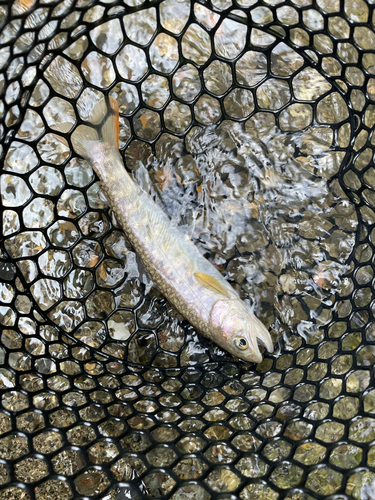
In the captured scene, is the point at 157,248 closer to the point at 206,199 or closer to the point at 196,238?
the point at 196,238

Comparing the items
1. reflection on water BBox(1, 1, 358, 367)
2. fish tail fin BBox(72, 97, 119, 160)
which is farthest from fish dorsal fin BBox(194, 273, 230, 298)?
fish tail fin BBox(72, 97, 119, 160)

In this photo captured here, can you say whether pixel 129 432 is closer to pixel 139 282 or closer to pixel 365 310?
pixel 139 282

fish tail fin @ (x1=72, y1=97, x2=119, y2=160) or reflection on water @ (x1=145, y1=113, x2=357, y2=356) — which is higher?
fish tail fin @ (x1=72, y1=97, x2=119, y2=160)

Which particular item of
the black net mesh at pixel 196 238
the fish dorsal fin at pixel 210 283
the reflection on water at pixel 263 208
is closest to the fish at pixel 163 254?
the fish dorsal fin at pixel 210 283

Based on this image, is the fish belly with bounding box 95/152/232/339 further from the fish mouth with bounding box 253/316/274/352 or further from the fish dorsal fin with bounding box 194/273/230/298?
the fish mouth with bounding box 253/316/274/352

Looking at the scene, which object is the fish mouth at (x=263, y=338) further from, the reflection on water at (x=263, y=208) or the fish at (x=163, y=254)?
the reflection on water at (x=263, y=208)
